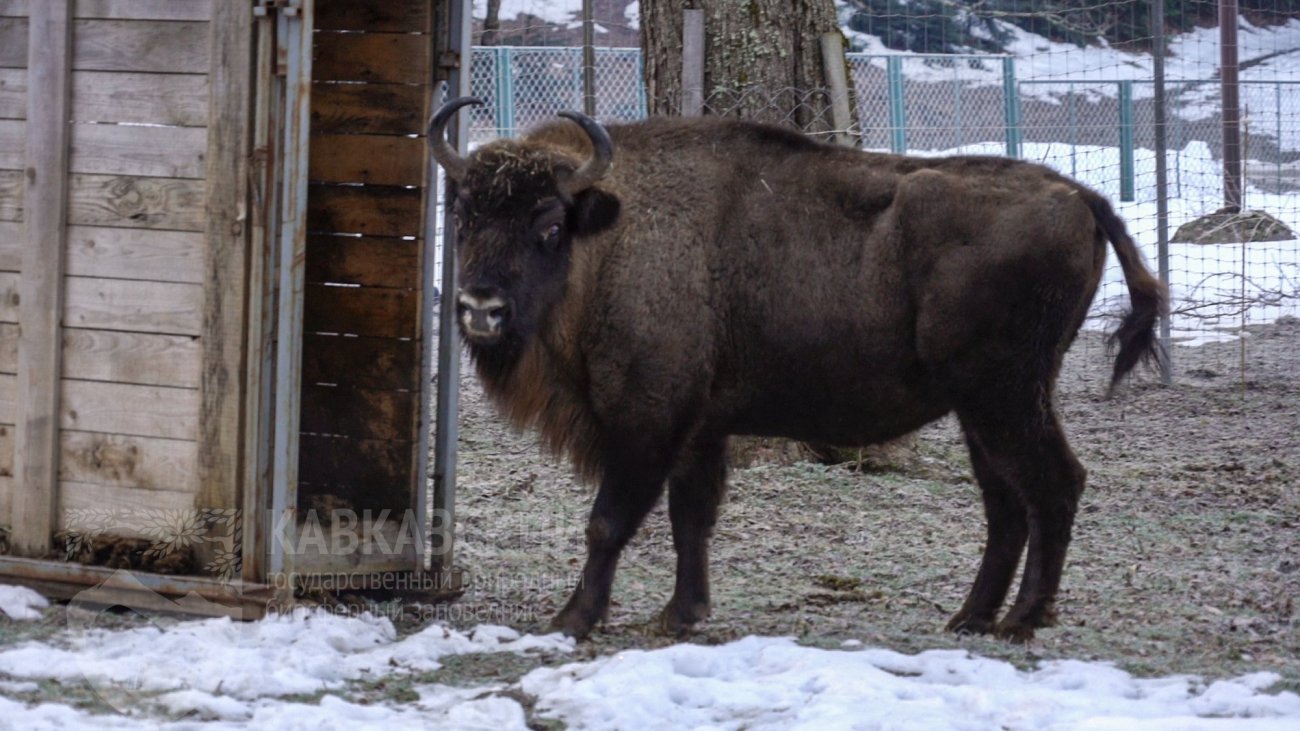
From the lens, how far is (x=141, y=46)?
5.40 m

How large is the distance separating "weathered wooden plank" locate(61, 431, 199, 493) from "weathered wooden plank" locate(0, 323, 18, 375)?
0.33m

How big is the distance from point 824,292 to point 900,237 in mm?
359

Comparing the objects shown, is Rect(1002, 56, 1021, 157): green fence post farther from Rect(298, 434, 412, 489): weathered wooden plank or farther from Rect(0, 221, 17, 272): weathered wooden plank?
Rect(0, 221, 17, 272): weathered wooden plank

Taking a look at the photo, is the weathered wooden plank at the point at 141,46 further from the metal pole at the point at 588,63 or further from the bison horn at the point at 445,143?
the metal pole at the point at 588,63

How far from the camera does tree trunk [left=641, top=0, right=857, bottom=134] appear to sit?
789 cm

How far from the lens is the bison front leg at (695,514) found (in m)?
5.74

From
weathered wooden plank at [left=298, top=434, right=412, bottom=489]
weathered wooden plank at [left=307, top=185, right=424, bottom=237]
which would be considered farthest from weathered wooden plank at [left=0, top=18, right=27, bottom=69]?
weathered wooden plank at [left=298, top=434, right=412, bottom=489]

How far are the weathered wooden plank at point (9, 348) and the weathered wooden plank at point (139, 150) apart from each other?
0.66 m

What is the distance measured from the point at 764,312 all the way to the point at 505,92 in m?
13.1

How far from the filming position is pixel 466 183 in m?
5.52

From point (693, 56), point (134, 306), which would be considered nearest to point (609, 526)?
point (134, 306)

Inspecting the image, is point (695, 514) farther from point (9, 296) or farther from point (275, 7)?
point (9, 296)

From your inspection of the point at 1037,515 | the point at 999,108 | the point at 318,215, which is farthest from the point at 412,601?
the point at 999,108

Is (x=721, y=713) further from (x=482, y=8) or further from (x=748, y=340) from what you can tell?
(x=482, y=8)
